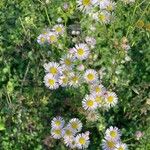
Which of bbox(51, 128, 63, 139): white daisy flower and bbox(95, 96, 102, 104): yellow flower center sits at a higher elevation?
bbox(95, 96, 102, 104): yellow flower center

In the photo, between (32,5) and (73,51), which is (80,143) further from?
(32,5)

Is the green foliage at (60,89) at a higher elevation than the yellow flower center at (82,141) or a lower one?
higher

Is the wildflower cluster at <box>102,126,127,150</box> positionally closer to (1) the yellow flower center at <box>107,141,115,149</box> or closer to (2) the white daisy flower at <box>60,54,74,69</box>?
(1) the yellow flower center at <box>107,141,115,149</box>

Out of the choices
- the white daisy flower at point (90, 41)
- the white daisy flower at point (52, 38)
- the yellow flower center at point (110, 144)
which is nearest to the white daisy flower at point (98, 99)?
the yellow flower center at point (110, 144)

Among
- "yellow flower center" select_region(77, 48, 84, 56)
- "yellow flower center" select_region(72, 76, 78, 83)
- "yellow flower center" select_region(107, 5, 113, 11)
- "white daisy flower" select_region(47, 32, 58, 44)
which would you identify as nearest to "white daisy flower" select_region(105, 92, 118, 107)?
"yellow flower center" select_region(72, 76, 78, 83)

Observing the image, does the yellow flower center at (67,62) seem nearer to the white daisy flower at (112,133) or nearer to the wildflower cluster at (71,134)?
the wildflower cluster at (71,134)

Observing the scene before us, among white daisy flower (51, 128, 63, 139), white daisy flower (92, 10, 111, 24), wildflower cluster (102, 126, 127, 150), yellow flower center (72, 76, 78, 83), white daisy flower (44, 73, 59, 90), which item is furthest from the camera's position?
white daisy flower (92, 10, 111, 24)

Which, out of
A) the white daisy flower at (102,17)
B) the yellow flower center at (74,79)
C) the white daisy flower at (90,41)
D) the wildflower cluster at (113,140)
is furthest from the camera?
the white daisy flower at (102,17)
